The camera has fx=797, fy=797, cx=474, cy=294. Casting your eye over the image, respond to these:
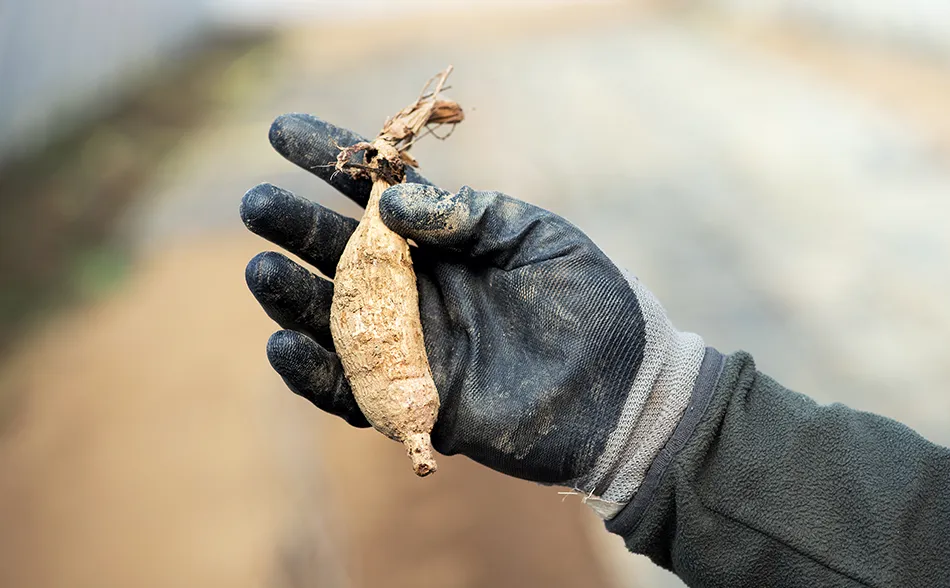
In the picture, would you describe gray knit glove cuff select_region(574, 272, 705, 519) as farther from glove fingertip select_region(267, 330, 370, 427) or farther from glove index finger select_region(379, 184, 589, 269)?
glove fingertip select_region(267, 330, 370, 427)

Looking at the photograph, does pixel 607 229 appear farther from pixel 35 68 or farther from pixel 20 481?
pixel 35 68

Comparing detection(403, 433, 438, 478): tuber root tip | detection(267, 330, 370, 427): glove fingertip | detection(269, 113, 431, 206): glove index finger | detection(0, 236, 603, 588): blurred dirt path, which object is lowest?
detection(0, 236, 603, 588): blurred dirt path

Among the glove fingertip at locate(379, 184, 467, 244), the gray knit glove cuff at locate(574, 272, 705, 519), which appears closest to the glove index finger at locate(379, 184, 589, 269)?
the glove fingertip at locate(379, 184, 467, 244)

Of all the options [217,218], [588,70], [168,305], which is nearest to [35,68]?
[217,218]

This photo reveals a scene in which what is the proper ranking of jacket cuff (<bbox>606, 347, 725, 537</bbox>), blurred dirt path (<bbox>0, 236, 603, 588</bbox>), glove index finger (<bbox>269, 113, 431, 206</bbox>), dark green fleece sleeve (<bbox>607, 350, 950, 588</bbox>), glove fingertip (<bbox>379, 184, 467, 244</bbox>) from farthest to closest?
blurred dirt path (<bbox>0, 236, 603, 588</bbox>) → glove index finger (<bbox>269, 113, 431, 206</bbox>) → glove fingertip (<bbox>379, 184, 467, 244</bbox>) → jacket cuff (<bbox>606, 347, 725, 537</bbox>) → dark green fleece sleeve (<bbox>607, 350, 950, 588</bbox>)

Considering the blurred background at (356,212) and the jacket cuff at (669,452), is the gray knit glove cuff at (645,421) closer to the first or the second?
the jacket cuff at (669,452)

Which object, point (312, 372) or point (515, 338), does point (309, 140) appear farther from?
point (515, 338)

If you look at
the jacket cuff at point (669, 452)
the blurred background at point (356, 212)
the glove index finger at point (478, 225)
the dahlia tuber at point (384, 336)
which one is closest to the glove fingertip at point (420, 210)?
the glove index finger at point (478, 225)
